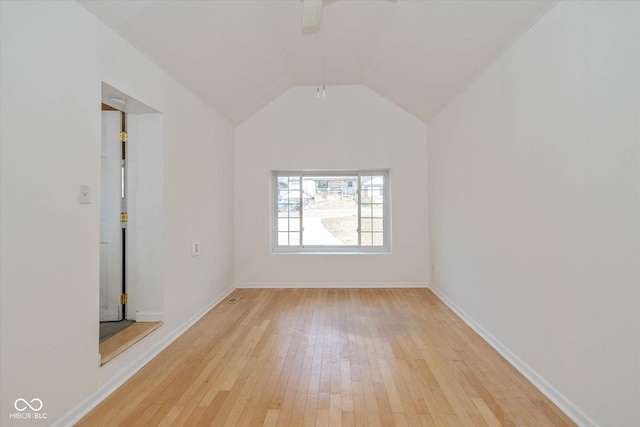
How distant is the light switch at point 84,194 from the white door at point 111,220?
34.4 inches

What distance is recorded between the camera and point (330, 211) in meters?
5.16

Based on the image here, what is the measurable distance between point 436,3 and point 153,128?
2520mm

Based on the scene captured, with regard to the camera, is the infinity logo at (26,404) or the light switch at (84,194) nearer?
the infinity logo at (26,404)

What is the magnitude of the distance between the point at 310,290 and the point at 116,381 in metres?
2.83

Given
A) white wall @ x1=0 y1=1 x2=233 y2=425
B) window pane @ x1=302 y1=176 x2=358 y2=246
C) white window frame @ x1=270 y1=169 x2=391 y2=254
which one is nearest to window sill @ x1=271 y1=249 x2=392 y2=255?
white window frame @ x1=270 y1=169 x2=391 y2=254

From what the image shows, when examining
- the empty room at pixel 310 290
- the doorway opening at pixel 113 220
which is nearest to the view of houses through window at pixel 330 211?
the empty room at pixel 310 290

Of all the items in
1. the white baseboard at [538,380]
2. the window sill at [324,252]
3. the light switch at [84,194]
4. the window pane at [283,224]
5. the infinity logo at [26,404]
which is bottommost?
the white baseboard at [538,380]

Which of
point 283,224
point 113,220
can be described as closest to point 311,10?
point 113,220

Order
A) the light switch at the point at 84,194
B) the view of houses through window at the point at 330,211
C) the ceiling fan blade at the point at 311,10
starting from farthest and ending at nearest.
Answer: the view of houses through window at the point at 330,211
the ceiling fan blade at the point at 311,10
the light switch at the point at 84,194

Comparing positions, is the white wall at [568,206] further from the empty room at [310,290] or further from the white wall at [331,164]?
the white wall at [331,164]

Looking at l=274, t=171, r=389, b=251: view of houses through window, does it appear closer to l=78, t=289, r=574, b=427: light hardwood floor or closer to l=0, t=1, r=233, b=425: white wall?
l=78, t=289, r=574, b=427: light hardwood floor

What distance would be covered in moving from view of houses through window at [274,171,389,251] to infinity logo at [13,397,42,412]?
3.62 metres

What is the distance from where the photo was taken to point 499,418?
1825 mm

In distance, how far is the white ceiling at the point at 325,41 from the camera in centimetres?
230
